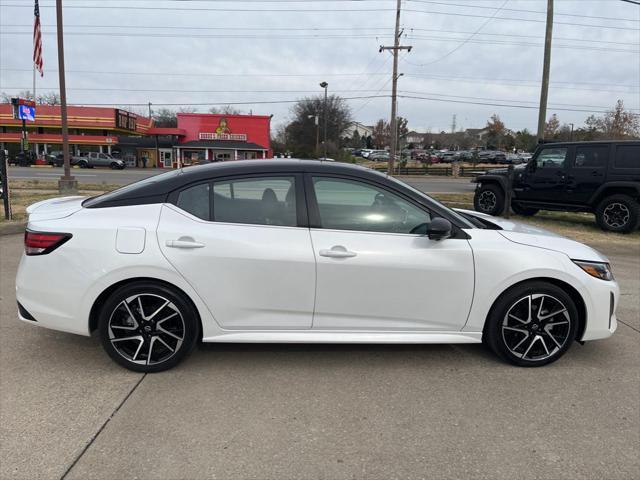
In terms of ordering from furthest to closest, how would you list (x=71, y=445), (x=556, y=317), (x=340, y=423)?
1. (x=556, y=317)
2. (x=340, y=423)
3. (x=71, y=445)

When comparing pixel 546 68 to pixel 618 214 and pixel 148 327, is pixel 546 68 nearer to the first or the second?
pixel 618 214

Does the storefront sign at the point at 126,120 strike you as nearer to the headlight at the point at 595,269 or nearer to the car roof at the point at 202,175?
the car roof at the point at 202,175

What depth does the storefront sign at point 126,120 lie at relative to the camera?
51.8 meters

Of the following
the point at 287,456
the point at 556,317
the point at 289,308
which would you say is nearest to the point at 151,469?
the point at 287,456

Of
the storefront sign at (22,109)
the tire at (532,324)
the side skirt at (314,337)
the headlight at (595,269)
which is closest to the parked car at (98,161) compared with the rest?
the storefront sign at (22,109)

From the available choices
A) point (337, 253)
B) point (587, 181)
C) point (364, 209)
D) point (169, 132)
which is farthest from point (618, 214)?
point (169, 132)

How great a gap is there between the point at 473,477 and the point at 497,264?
159 centimetres

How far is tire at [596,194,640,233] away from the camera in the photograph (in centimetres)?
1012

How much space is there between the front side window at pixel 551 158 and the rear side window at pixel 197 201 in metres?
9.73

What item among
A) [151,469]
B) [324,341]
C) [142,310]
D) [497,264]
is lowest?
[151,469]

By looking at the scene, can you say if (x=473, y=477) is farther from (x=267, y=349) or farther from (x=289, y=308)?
(x=267, y=349)

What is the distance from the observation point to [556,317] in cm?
371

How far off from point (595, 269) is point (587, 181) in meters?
7.90

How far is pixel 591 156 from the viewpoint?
10492 millimetres
